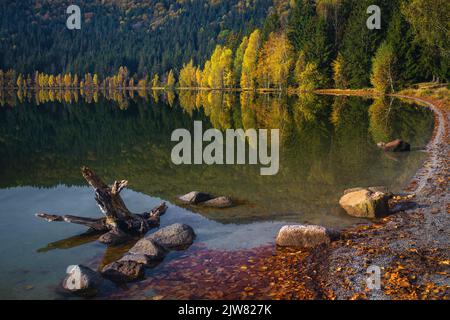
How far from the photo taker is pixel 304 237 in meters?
13.8

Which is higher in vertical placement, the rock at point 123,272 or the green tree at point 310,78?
the green tree at point 310,78

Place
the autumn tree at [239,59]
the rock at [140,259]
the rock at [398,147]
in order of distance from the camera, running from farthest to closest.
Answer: the autumn tree at [239,59] → the rock at [398,147] → the rock at [140,259]

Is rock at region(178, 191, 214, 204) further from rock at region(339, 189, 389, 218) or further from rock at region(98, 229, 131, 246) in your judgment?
rock at region(339, 189, 389, 218)

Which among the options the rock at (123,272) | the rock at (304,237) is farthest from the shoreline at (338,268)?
the rock at (123,272)

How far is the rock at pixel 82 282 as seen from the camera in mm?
11094

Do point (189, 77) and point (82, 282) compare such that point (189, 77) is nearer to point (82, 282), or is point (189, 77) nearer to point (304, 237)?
point (304, 237)

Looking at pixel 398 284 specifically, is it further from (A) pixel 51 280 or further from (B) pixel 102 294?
(A) pixel 51 280

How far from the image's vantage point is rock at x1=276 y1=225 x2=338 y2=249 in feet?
45.0

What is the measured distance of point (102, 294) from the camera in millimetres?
11102

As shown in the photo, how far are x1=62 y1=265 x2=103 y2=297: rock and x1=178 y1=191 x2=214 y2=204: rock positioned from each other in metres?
8.54

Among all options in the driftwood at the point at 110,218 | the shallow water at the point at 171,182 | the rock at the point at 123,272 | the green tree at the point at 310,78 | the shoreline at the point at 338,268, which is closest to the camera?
the shoreline at the point at 338,268

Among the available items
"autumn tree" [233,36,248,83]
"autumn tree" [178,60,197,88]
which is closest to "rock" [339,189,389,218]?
"autumn tree" [233,36,248,83]

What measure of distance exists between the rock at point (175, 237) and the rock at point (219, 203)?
4.03 m

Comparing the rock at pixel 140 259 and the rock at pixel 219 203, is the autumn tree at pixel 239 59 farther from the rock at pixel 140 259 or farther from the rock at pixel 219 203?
the rock at pixel 140 259
